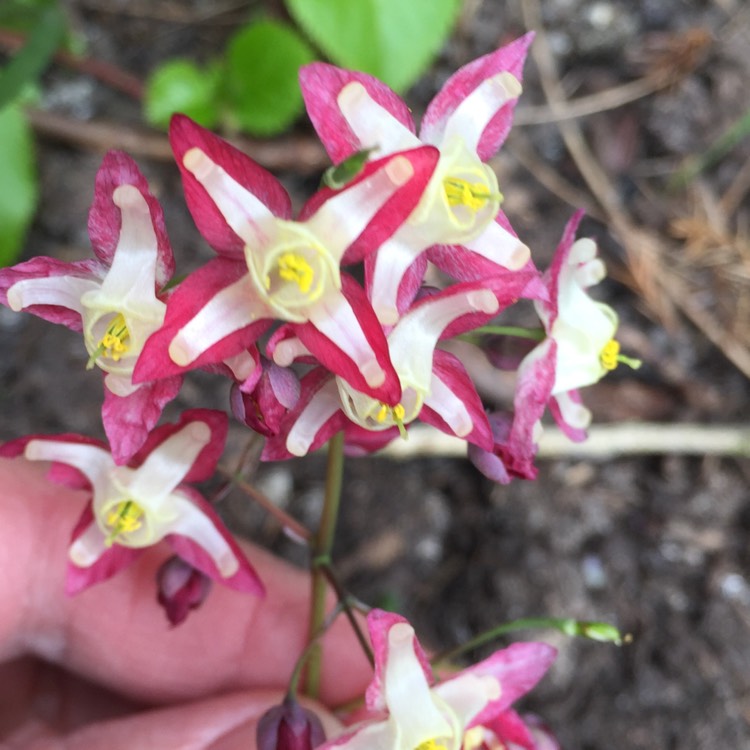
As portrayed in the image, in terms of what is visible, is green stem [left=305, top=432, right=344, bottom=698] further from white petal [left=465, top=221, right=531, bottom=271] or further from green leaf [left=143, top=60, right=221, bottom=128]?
green leaf [left=143, top=60, right=221, bottom=128]

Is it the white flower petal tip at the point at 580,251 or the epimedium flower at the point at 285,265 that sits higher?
the epimedium flower at the point at 285,265

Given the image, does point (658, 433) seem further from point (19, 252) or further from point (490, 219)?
point (19, 252)

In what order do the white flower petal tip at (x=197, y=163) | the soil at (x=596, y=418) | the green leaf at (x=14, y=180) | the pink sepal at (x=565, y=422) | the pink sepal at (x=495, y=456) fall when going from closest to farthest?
the white flower petal tip at (x=197, y=163) < the pink sepal at (x=495, y=456) < the pink sepal at (x=565, y=422) < the soil at (x=596, y=418) < the green leaf at (x=14, y=180)

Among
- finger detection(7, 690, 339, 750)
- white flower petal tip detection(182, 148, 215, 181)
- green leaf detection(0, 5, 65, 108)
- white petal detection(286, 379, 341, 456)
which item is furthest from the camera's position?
green leaf detection(0, 5, 65, 108)

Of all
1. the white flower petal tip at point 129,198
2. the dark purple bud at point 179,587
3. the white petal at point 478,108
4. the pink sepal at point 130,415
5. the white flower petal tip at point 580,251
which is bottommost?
the dark purple bud at point 179,587

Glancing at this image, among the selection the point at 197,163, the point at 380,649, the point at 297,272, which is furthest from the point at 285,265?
the point at 380,649

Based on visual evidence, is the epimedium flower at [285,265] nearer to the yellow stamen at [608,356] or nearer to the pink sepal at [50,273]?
the pink sepal at [50,273]

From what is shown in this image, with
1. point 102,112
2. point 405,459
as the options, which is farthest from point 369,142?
point 102,112

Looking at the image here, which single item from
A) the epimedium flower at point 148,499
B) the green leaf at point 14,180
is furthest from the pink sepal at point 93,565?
the green leaf at point 14,180

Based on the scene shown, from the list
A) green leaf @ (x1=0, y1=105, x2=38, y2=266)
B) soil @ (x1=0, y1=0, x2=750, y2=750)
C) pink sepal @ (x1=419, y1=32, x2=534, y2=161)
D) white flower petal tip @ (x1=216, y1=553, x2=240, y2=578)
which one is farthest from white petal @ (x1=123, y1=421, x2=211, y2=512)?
green leaf @ (x1=0, y1=105, x2=38, y2=266)
